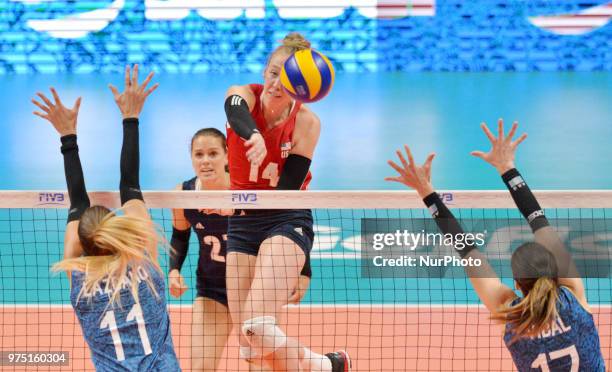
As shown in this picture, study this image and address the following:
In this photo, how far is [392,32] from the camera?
65.3 feet

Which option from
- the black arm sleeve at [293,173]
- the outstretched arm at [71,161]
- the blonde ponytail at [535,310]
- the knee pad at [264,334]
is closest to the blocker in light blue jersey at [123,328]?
the outstretched arm at [71,161]

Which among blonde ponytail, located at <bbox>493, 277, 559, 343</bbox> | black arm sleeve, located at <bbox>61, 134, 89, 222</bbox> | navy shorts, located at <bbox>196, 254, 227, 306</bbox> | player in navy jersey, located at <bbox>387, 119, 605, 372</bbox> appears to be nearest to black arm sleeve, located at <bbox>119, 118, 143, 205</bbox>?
black arm sleeve, located at <bbox>61, 134, 89, 222</bbox>

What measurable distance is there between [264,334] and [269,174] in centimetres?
112

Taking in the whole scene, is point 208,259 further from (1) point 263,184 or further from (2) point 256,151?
(2) point 256,151

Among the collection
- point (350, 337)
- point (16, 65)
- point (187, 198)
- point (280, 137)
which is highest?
point (16, 65)

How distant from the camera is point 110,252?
170 inches

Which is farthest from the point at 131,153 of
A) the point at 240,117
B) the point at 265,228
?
the point at 265,228

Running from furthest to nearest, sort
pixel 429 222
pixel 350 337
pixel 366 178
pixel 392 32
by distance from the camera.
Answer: pixel 392 32 → pixel 366 178 → pixel 350 337 → pixel 429 222

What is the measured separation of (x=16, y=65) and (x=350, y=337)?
1504 centimetres

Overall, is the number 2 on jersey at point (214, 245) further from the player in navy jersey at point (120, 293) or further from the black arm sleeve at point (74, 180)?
the player in navy jersey at point (120, 293)

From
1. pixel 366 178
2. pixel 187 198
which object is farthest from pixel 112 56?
pixel 187 198

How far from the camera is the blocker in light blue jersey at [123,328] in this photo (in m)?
4.25

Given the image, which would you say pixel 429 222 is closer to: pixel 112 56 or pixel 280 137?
pixel 280 137

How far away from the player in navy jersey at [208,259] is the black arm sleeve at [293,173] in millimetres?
439
